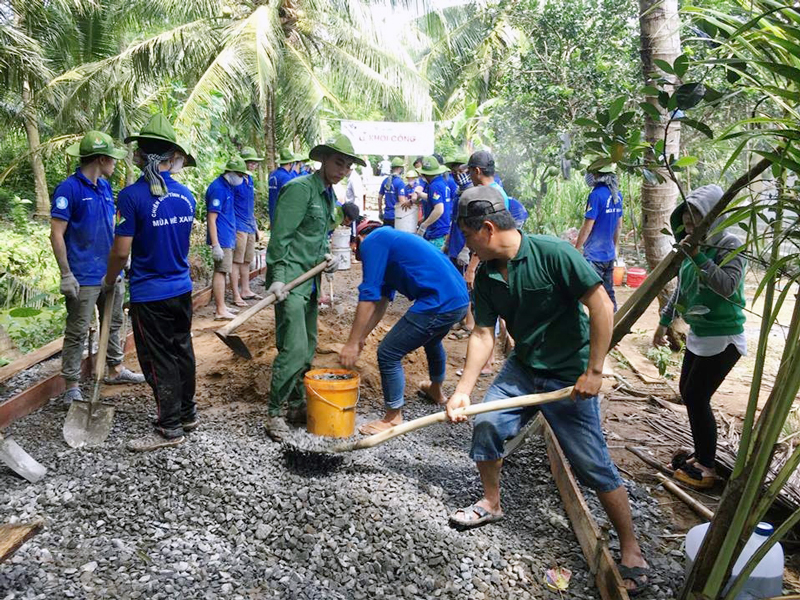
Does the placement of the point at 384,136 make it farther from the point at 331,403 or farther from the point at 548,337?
the point at 548,337

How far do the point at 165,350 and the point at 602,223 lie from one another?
4.63 metres

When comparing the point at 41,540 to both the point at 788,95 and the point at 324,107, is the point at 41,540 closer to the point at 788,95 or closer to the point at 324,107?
the point at 788,95

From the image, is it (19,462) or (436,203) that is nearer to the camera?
(19,462)

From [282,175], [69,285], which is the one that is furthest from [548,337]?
[282,175]

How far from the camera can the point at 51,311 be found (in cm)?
770

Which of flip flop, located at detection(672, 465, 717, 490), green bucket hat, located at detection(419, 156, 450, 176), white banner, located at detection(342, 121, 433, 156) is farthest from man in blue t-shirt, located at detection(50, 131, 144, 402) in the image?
white banner, located at detection(342, 121, 433, 156)

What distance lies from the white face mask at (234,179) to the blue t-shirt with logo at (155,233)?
411 centimetres

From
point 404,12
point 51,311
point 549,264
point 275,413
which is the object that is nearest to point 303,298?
point 275,413

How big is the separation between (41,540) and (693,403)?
150 inches

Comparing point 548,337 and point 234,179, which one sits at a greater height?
point 234,179

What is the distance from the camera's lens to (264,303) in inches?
168

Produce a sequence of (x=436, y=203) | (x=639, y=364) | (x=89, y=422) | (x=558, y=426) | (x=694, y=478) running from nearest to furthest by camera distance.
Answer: (x=558, y=426)
(x=694, y=478)
(x=89, y=422)
(x=639, y=364)
(x=436, y=203)

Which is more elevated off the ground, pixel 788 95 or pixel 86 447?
pixel 788 95

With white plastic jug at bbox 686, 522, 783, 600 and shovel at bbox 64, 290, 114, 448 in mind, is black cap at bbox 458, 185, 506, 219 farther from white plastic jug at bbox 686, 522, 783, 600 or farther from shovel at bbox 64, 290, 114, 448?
shovel at bbox 64, 290, 114, 448
